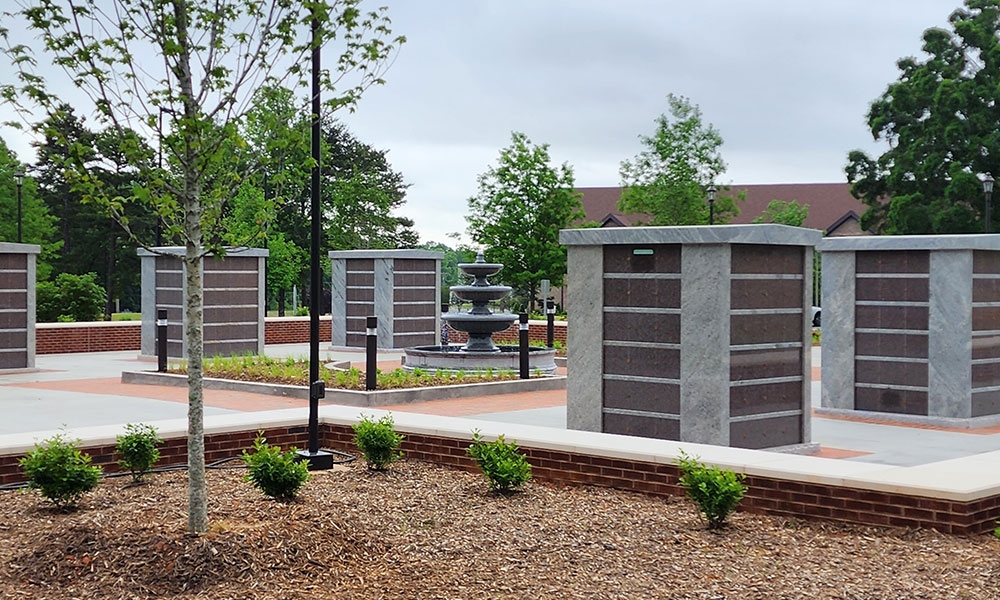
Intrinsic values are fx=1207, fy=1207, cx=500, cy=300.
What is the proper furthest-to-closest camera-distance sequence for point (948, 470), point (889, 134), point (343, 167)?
point (343, 167) < point (889, 134) < point (948, 470)

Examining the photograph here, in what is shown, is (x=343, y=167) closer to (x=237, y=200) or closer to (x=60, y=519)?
(x=237, y=200)

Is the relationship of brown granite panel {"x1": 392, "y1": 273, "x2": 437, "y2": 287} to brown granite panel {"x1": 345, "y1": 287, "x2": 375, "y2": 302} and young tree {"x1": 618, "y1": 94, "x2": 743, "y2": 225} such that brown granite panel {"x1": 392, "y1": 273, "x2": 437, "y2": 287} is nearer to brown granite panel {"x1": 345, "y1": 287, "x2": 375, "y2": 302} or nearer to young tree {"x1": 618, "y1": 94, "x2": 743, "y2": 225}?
brown granite panel {"x1": 345, "y1": 287, "x2": 375, "y2": 302}

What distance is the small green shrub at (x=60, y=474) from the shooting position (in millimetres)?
8578

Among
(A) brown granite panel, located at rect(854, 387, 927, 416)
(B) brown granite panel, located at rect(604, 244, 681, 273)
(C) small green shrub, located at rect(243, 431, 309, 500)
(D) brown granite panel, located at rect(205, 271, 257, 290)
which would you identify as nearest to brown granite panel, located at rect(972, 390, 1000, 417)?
(A) brown granite panel, located at rect(854, 387, 927, 416)

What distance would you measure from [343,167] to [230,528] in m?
64.1

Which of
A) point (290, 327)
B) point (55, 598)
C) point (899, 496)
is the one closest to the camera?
point (55, 598)

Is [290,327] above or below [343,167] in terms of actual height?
below

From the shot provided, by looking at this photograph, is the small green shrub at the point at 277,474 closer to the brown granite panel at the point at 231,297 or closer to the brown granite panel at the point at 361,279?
the brown granite panel at the point at 231,297

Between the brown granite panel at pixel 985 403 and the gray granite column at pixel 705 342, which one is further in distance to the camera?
the brown granite panel at pixel 985 403

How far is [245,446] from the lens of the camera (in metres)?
11.0

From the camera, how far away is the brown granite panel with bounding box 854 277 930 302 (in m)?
15.5

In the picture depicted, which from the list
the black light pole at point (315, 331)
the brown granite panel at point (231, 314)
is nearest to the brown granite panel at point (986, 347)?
the black light pole at point (315, 331)

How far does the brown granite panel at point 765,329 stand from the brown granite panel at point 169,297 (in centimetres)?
1741

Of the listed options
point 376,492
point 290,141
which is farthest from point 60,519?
point 290,141
